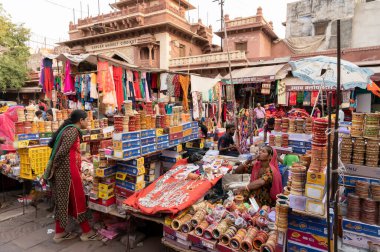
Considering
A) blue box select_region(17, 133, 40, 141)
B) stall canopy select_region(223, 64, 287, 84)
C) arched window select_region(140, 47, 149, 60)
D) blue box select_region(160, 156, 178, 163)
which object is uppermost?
arched window select_region(140, 47, 149, 60)

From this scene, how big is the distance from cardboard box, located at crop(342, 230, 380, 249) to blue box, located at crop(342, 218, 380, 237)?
1.1 inches

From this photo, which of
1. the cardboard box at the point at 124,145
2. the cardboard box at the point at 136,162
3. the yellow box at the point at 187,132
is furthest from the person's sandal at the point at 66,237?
the yellow box at the point at 187,132

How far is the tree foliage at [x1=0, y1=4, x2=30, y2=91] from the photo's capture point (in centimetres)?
1758

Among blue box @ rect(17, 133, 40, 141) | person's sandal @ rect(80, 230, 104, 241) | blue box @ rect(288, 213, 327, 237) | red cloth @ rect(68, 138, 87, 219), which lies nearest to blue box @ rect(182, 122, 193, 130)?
red cloth @ rect(68, 138, 87, 219)

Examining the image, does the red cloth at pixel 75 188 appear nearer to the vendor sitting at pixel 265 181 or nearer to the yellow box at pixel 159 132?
the yellow box at pixel 159 132

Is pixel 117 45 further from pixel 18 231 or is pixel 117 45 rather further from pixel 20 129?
pixel 18 231

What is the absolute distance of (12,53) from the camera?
61.4ft

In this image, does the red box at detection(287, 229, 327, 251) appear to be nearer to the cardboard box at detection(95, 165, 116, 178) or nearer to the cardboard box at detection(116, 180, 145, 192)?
the cardboard box at detection(116, 180, 145, 192)

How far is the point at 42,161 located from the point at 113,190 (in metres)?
1.92

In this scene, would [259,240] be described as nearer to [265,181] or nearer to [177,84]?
[265,181]

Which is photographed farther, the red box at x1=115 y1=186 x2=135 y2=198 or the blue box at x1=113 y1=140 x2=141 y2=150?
the red box at x1=115 y1=186 x2=135 y2=198

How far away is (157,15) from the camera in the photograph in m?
16.6

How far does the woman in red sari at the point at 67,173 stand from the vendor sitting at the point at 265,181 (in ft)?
7.75

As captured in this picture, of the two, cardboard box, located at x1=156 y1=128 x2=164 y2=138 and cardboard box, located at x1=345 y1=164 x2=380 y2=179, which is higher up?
cardboard box, located at x1=156 y1=128 x2=164 y2=138
